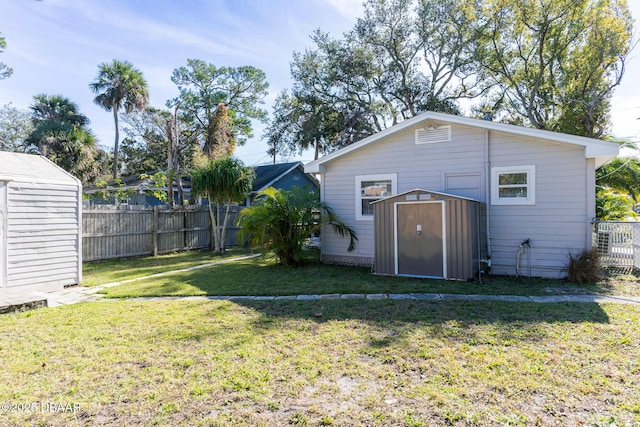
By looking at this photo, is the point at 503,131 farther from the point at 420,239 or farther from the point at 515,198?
the point at 420,239

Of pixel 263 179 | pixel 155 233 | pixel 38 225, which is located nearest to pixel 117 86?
pixel 263 179

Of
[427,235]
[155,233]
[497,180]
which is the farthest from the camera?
[155,233]

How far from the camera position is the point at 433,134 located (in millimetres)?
8555

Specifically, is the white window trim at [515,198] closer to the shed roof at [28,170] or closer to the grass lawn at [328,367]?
the grass lawn at [328,367]

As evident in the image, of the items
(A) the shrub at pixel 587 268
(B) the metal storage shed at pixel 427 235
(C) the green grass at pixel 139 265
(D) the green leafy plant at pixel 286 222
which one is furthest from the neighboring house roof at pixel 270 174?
(A) the shrub at pixel 587 268

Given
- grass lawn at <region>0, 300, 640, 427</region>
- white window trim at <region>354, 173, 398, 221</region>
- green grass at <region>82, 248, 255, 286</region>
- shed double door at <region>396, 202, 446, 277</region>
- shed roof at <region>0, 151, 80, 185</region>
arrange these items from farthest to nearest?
A: white window trim at <region>354, 173, 398, 221</region> → green grass at <region>82, 248, 255, 286</region> → shed double door at <region>396, 202, 446, 277</region> → shed roof at <region>0, 151, 80, 185</region> → grass lawn at <region>0, 300, 640, 427</region>

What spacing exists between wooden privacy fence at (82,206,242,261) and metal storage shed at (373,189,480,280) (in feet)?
25.7

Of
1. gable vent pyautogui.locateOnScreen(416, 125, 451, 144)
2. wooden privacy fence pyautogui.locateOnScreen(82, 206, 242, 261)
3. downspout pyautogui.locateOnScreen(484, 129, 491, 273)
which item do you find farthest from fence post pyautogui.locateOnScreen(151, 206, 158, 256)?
downspout pyautogui.locateOnScreen(484, 129, 491, 273)

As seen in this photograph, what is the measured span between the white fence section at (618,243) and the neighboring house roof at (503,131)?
1400 millimetres

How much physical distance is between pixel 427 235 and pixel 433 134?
8.49ft

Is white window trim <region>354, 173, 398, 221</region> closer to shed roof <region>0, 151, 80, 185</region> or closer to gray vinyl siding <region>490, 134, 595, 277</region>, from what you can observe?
gray vinyl siding <region>490, 134, 595, 277</region>

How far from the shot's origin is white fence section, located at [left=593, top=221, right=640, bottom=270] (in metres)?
Result: 7.24

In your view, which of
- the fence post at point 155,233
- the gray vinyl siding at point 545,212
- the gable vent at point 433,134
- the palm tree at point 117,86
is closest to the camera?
the gray vinyl siding at point 545,212

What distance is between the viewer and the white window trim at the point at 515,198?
7.55 metres
